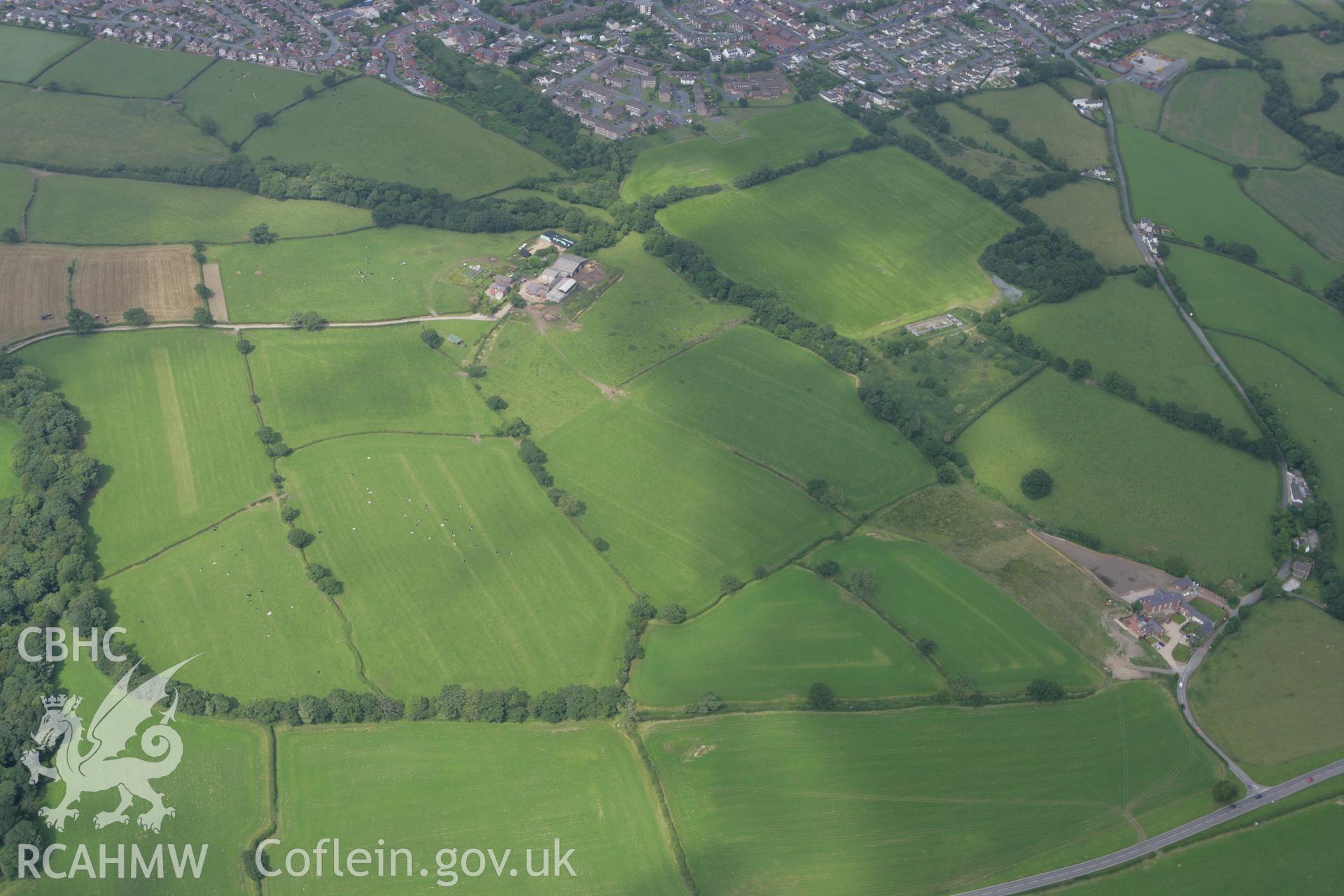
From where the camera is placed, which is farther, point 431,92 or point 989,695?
point 431,92

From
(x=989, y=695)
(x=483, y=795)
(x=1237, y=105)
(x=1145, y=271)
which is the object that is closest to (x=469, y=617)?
(x=483, y=795)

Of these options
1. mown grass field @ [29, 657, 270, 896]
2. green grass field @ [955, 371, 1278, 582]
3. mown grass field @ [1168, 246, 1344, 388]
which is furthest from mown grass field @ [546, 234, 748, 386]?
mown grass field @ [1168, 246, 1344, 388]

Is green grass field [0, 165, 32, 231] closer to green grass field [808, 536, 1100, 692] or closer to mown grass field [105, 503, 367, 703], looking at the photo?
mown grass field [105, 503, 367, 703]

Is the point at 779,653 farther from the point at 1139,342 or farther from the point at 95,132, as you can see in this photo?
the point at 95,132

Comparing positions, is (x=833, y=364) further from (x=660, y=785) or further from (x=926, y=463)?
(x=660, y=785)

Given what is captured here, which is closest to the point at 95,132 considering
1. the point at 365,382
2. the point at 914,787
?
the point at 365,382

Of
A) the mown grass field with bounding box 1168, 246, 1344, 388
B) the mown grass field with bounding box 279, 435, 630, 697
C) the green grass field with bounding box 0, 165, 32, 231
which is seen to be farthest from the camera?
the green grass field with bounding box 0, 165, 32, 231

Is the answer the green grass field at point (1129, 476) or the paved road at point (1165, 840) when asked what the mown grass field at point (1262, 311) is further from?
the paved road at point (1165, 840)
